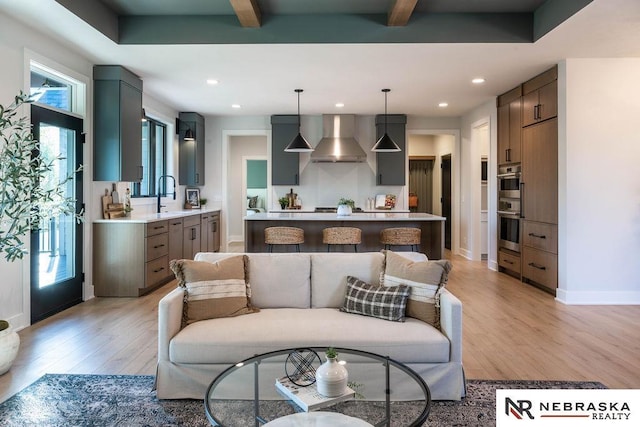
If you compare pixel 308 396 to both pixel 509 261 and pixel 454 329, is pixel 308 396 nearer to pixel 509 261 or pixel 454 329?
pixel 454 329

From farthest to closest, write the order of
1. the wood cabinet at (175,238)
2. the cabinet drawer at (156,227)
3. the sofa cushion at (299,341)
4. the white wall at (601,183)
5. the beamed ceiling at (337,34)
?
the wood cabinet at (175,238), the cabinet drawer at (156,227), the white wall at (601,183), the beamed ceiling at (337,34), the sofa cushion at (299,341)

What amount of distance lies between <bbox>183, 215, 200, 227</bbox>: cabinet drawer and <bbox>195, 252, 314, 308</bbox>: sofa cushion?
11.9 ft

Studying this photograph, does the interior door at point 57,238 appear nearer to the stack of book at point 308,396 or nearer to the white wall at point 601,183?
the stack of book at point 308,396

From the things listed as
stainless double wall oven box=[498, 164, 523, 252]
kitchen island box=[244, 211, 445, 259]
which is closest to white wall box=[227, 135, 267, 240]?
kitchen island box=[244, 211, 445, 259]

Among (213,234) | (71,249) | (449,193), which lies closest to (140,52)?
(71,249)

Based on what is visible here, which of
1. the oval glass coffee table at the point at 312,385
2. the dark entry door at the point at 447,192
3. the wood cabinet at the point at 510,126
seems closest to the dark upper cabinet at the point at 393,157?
the dark entry door at the point at 447,192

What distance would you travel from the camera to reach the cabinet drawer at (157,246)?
4.91 meters

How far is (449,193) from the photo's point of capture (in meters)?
8.71

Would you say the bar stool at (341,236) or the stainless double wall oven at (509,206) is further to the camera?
the stainless double wall oven at (509,206)

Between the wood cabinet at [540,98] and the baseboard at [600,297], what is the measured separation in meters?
2.03

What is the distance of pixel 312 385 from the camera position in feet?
5.68

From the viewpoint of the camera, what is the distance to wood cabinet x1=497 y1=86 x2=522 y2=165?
571cm

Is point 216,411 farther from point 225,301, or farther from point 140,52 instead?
point 140,52

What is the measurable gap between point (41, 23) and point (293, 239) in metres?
3.19
